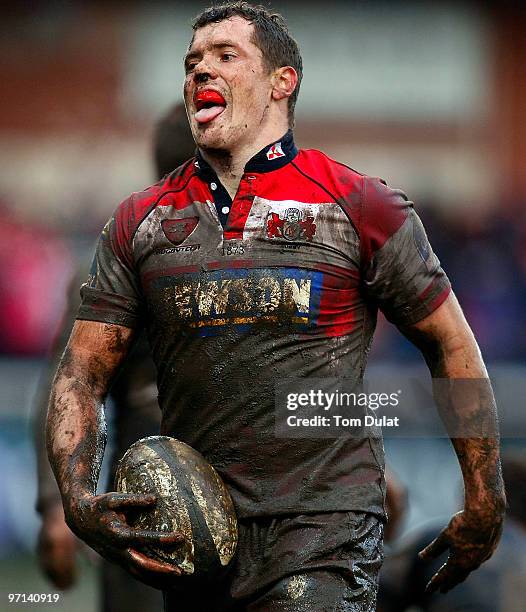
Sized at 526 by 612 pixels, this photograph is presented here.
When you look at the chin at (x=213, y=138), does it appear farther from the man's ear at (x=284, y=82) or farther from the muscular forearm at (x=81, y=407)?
the muscular forearm at (x=81, y=407)

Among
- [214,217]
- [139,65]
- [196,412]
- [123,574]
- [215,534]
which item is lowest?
[123,574]

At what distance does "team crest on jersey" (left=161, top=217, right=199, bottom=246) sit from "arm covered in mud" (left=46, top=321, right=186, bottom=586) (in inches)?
13.0

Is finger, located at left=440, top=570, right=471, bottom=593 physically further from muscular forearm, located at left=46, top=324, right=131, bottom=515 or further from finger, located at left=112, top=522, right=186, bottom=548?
muscular forearm, located at left=46, top=324, right=131, bottom=515

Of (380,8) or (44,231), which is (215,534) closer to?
(44,231)

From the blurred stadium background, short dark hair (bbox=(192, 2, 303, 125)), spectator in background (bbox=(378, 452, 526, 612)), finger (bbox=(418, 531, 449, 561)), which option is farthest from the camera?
the blurred stadium background

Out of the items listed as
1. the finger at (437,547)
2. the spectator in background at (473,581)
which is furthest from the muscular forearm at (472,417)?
the spectator in background at (473,581)

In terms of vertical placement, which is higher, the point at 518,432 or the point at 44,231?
the point at 44,231

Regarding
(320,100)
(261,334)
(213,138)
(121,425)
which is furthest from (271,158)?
(320,100)

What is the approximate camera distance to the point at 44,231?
546 inches

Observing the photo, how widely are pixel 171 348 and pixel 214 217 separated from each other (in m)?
0.42

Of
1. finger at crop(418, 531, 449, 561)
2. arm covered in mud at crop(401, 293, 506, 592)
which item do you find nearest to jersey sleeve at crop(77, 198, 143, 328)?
arm covered in mud at crop(401, 293, 506, 592)

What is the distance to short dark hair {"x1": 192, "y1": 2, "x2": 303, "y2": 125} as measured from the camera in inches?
168

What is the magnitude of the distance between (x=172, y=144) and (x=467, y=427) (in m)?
2.29

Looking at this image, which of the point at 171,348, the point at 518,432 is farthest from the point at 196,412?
the point at 518,432
